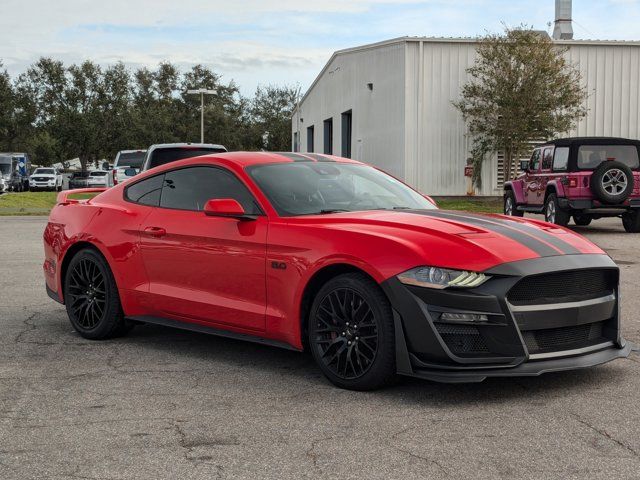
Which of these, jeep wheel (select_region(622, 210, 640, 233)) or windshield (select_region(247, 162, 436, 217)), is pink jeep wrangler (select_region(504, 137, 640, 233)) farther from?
windshield (select_region(247, 162, 436, 217))

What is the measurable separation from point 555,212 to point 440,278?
1435cm

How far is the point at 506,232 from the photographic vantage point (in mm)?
5480

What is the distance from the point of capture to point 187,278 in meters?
6.39

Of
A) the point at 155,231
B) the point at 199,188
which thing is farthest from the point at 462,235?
the point at 155,231

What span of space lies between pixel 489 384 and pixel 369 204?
1504 mm

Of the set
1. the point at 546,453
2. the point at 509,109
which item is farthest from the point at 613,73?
the point at 546,453

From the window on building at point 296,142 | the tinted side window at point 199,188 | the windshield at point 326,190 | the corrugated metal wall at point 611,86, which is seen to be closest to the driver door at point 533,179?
the windshield at point 326,190

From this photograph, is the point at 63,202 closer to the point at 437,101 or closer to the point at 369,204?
the point at 369,204

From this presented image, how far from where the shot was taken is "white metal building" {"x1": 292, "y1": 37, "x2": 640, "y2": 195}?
3469 cm

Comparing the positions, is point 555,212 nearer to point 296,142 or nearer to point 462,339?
point 462,339

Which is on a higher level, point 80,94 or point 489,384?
point 80,94

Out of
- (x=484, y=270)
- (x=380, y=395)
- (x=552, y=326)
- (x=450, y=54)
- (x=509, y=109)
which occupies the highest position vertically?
(x=450, y=54)

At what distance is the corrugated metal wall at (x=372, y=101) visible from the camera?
1398 inches

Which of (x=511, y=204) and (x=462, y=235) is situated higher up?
(x=462, y=235)
